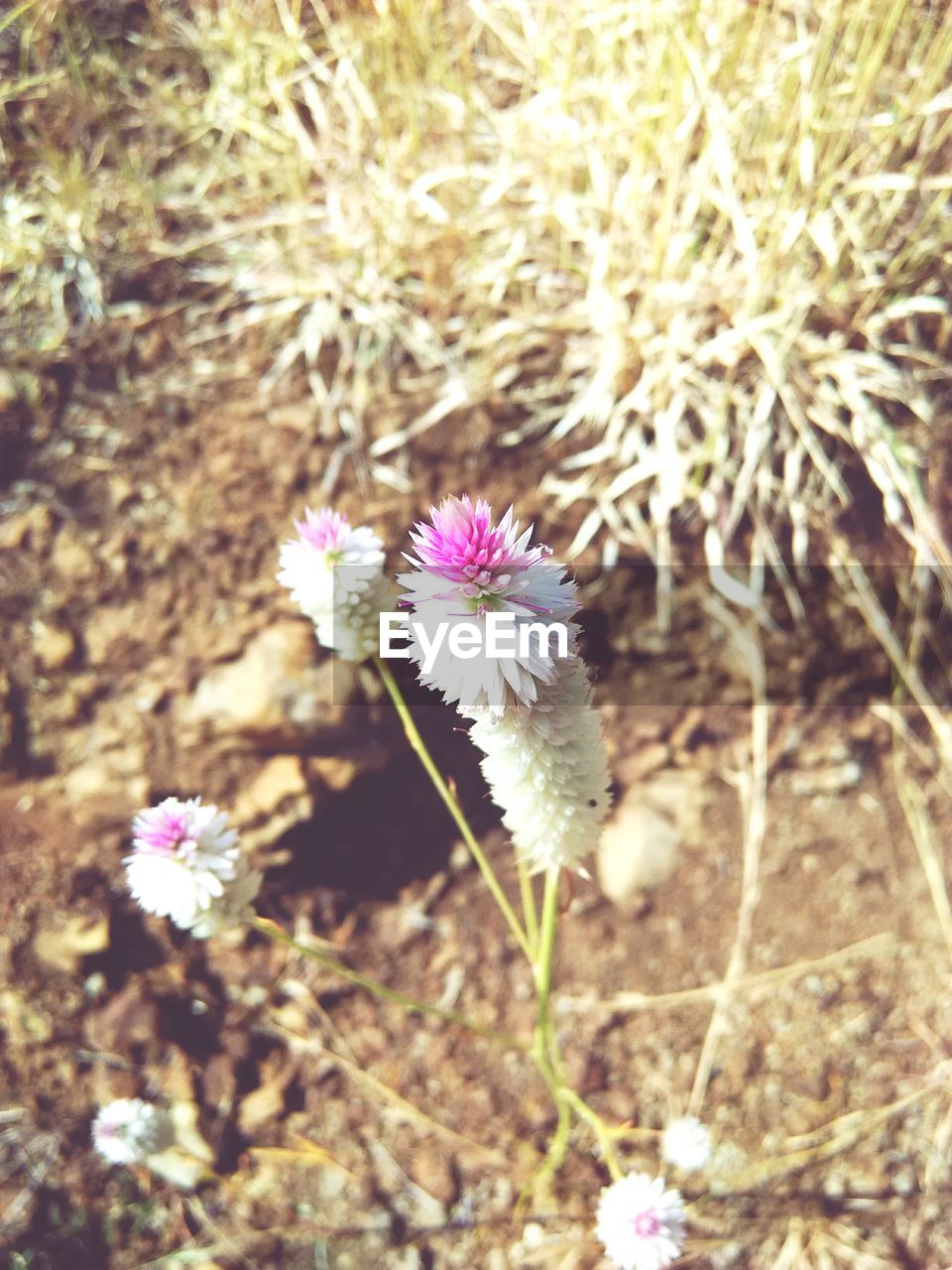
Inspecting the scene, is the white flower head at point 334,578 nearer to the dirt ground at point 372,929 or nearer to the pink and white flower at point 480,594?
the pink and white flower at point 480,594

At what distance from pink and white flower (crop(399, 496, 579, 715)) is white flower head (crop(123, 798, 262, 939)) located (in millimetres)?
477

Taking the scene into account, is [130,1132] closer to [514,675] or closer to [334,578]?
[334,578]

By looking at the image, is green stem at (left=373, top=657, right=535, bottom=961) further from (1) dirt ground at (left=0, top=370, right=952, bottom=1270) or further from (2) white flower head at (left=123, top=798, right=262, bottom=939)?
(1) dirt ground at (left=0, top=370, right=952, bottom=1270)

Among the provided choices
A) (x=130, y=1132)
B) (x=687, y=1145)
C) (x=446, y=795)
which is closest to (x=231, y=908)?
(x=446, y=795)

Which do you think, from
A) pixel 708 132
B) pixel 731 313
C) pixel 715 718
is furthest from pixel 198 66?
pixel 715 718

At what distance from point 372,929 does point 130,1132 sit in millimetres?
586

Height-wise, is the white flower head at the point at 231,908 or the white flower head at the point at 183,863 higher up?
the white flower head at the point at 183,863

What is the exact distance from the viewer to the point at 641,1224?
1.36 m

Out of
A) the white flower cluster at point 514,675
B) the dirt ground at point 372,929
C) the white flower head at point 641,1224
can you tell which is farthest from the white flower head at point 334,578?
the white flower head at point 641,1224

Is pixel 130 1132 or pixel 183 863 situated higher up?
pixel 183 863

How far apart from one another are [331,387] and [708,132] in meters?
1.08

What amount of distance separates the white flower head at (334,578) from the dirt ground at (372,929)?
0.72m

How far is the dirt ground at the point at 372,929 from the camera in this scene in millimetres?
1733

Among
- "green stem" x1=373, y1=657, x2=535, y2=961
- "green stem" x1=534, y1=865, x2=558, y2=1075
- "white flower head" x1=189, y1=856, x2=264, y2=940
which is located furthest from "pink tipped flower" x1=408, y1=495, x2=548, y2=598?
"white flower head" x1=189, y1=856, x2=264, y2=940
